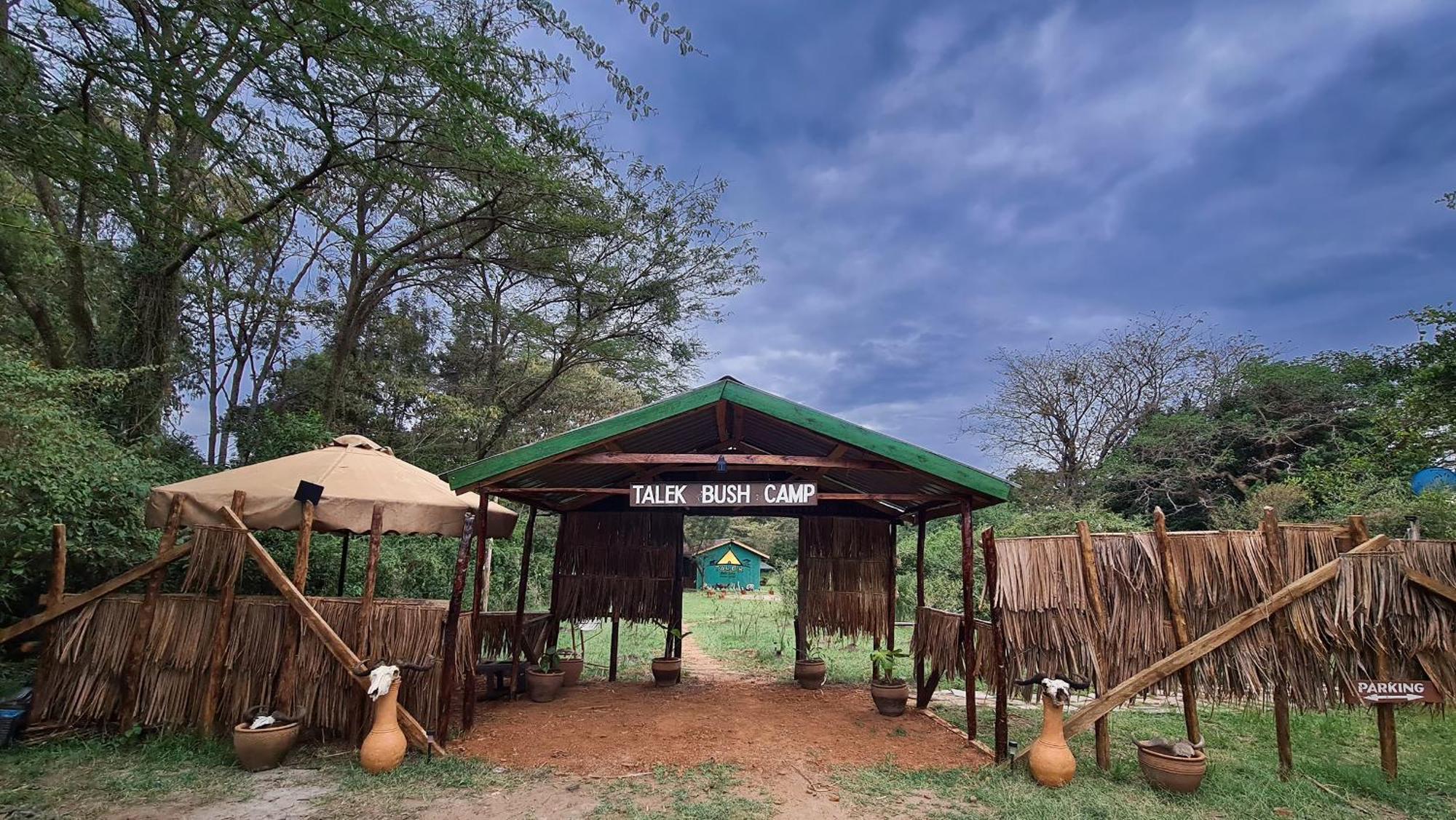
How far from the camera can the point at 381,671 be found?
504 cm

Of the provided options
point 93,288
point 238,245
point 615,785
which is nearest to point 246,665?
point 615,785

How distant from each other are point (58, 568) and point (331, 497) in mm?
2164

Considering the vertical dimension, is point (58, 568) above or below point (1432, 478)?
below

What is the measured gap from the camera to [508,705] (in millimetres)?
7324

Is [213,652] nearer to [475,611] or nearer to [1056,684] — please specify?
[475,611]

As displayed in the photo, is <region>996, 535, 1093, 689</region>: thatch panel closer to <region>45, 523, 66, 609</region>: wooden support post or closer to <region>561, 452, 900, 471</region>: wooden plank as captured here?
<region>561, 452, 900, 471</region>: wooden plank

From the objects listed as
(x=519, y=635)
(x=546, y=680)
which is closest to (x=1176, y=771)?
(x=546, y=680)

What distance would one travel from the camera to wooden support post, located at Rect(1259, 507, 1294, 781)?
4.96 metres

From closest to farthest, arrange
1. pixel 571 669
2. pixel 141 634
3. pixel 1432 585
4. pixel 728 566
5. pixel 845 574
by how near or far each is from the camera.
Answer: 1. pixel 1432 585
2. pixel 141 634
3. pixel 571 669
4. pixel 845 574
5. pixel 728 566

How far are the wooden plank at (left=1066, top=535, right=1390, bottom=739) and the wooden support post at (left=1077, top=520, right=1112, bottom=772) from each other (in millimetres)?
140

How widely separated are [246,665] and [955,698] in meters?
7.39

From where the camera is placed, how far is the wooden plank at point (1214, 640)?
193 inches

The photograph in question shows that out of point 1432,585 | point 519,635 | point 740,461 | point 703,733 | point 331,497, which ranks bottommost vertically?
point 703,733

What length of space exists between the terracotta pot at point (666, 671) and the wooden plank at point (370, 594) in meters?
3.89
